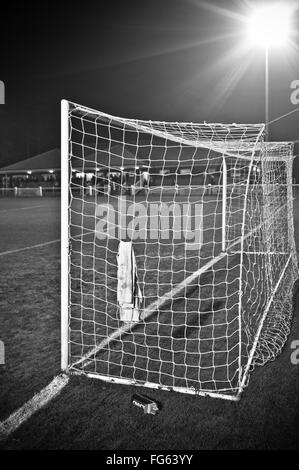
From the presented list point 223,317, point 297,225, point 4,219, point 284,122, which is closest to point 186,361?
point 223,317

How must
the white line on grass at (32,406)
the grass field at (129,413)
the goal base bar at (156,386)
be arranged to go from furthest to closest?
the goal base bar at (156,386) < the white line on grass at (32,406) < the grass field at (129,413)

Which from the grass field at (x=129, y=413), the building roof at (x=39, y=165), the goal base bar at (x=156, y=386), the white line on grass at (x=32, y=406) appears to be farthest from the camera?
the building roof at (x=39, y=165)

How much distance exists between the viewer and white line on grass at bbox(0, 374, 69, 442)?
253cm

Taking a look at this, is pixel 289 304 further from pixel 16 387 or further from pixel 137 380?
pixel 16 387

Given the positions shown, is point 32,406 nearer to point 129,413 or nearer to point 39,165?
point 129,413

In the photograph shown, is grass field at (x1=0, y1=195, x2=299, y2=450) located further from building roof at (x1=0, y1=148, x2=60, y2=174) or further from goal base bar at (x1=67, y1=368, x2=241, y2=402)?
building roof at (x1=0, y1=148, x2=60, y2=174)

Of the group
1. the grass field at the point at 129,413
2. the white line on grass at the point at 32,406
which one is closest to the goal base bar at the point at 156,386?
the grass field at the point at 129,413

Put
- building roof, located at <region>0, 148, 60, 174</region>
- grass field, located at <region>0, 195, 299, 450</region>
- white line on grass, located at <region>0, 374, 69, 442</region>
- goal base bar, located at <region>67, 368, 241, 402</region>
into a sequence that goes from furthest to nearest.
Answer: building roof, located at <region>0, 148, 60, 174</region>
goal base bar, located at <region>67, 368, 241, 402</region>
white line on grass, located at <region>0, 374, 69, 442</region>
grass field, located at <region>0, 195, 299, 450</region>

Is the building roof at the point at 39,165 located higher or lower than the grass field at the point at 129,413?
higher

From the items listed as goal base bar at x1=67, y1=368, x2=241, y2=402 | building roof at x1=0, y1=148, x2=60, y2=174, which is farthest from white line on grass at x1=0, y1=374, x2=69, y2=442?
building roof at x1=0, y1=148, x2=60, y2=174

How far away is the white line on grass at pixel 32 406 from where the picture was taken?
253 cm

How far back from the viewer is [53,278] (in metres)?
6.25

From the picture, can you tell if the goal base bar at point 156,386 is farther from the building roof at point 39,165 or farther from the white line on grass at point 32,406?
the building roof at point 39,165

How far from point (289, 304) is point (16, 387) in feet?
10.3
